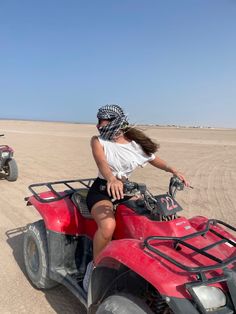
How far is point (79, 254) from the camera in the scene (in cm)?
430

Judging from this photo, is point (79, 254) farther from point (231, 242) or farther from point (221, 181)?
point (221, 181)

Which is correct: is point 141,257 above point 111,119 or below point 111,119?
below

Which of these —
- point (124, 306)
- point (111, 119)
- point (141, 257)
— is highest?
point (111, 119)

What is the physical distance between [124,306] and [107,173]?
108cm

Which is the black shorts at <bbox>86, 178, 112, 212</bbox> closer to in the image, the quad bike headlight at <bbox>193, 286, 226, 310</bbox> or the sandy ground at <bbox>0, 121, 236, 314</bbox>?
the sandy ground at <bbox>0, 121, 236, 314</bbox>

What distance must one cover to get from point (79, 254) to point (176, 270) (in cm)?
188

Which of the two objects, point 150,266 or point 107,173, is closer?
point 150,266

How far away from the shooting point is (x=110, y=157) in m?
3.79

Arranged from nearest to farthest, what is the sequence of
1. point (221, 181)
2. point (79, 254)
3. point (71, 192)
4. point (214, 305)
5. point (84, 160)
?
point (214, 305) < point (79, 254) < point (71, 192) < point (221, 181) < point (84, 160)

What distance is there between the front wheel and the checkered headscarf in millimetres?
1511

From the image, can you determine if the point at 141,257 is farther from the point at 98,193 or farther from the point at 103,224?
the point at 98,193

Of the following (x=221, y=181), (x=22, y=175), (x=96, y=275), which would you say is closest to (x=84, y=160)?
(x=22, y=175)

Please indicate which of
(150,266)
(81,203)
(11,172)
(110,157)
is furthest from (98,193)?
(11,172)

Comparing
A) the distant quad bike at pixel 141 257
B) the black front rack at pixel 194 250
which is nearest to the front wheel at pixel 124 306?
the distant quad bike at pixel 141 257
